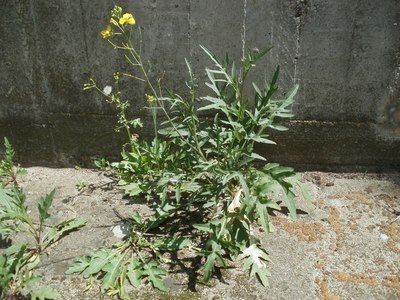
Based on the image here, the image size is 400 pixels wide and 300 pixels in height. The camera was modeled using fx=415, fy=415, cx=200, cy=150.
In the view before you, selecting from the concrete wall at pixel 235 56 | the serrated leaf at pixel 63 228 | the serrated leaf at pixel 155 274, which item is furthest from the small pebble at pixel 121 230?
the concrete wall at pixel 235 56

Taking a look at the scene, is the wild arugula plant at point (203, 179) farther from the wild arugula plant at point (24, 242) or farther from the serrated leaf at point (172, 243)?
the wild arugula plant at point (24, 242)

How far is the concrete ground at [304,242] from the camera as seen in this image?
212 cm

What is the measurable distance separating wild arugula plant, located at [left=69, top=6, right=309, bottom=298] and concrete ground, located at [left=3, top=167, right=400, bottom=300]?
0.30ft

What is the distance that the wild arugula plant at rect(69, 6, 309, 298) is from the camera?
7.15ft

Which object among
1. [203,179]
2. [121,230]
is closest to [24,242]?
[121,230]

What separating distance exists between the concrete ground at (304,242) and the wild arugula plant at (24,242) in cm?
7

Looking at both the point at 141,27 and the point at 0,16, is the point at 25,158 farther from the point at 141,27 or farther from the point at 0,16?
the point at 141,27

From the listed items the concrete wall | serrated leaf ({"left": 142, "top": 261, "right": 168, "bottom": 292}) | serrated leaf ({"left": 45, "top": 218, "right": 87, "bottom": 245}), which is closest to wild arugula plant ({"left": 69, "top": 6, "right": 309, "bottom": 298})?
serrated leaf ({"left": 142, "top": 261, "right": 168, "bottom": 292})

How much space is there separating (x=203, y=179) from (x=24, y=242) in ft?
3.73

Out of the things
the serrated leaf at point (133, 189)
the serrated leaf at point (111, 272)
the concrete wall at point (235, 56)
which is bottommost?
the serrated leaf at point (111, 272)

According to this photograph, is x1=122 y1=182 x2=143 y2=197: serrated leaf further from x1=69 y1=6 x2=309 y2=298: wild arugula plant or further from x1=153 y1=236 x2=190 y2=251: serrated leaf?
x1=153 y1=236 x2=190 y2=251: serrated leaf

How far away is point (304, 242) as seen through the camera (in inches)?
95.4

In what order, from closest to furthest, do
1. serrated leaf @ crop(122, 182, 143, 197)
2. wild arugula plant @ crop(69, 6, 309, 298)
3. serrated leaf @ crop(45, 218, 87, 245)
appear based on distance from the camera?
1. wild arugula plant @ crop(69, 6, 309, 298)
2. serrated leaf @ crop(45, 218, 87, 245)
3. serrated leaf @ crop(122, 182, 143, 197)

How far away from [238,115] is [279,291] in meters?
1.00
